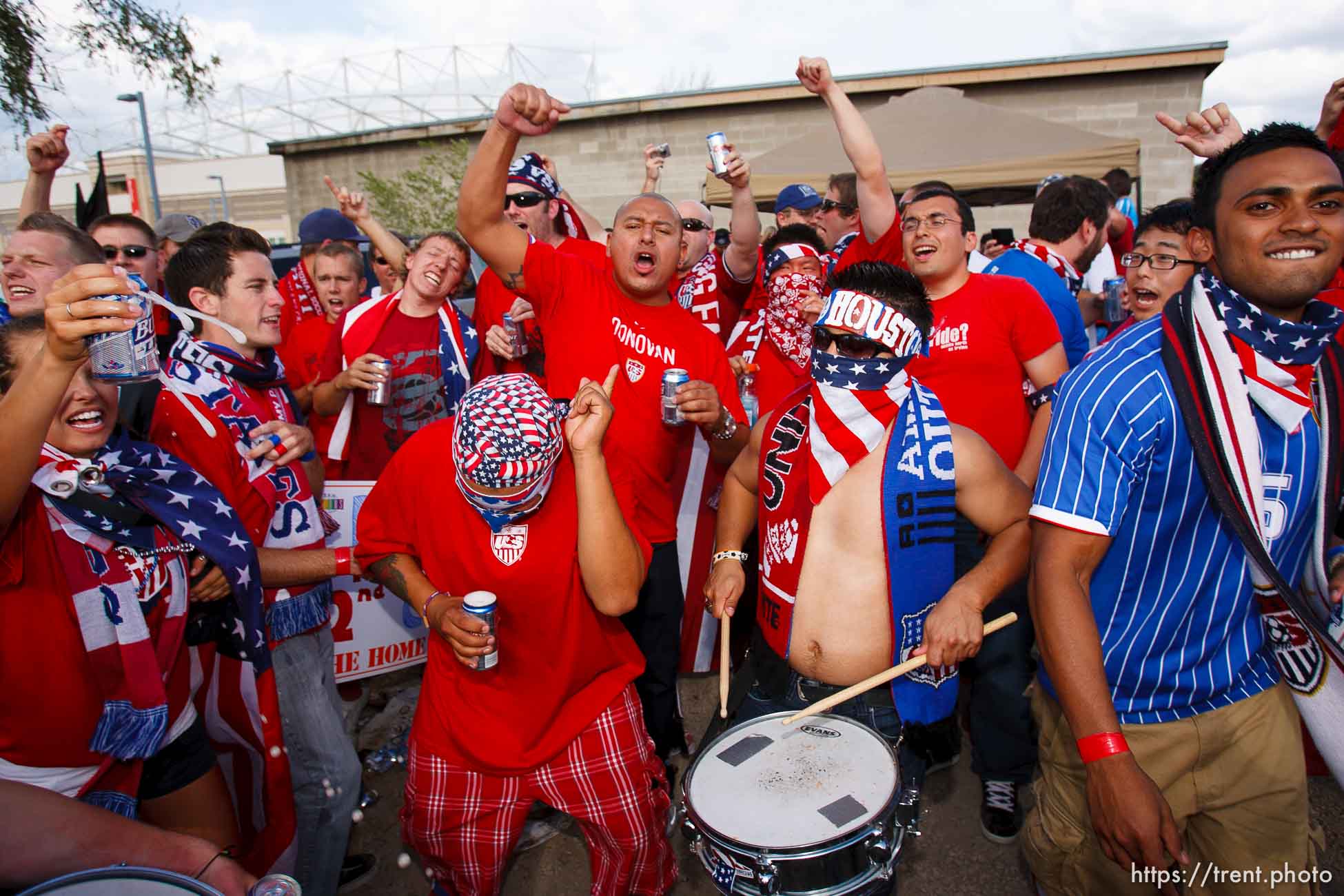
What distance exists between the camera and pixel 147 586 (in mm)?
2283

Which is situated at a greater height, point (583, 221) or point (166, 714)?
point (583, 221)

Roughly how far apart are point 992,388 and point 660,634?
1901mm

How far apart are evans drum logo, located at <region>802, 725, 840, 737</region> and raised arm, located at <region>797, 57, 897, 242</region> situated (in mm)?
2527

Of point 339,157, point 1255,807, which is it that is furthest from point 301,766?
point 339,157

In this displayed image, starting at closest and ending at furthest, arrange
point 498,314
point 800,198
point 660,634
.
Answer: point 660,634 → point 498,314 → point 800,198

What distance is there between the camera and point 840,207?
673 centimetres

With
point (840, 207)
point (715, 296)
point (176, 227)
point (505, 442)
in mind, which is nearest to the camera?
point (505, 442)

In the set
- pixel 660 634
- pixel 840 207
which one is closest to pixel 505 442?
pixel 660 634

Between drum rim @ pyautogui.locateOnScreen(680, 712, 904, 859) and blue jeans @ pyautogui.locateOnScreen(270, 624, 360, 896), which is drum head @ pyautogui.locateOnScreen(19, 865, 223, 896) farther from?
blue jeans @ pyautogui.locateOnScreen(270, 624, 360, 896)

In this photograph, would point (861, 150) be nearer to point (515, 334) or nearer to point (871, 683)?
point (515, 334)

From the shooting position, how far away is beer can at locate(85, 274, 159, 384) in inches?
76.8

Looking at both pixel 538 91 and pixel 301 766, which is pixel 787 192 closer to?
pixel 538 91

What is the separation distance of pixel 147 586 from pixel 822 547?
Result: 6.68 feet

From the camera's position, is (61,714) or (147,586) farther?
(147,586)
